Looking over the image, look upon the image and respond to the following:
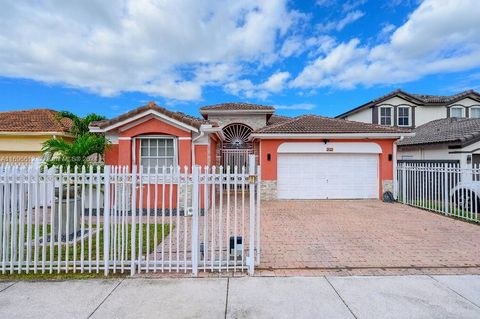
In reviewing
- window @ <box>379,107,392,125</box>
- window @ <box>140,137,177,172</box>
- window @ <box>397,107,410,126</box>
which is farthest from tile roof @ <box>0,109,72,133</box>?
window @ <box>397,107,410,126</box>

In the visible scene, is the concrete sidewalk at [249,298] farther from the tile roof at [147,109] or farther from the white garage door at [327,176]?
the white garage door at [327,176]

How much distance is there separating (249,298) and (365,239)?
449cm

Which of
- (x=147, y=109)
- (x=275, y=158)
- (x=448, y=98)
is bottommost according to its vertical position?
(x=275, y=158)

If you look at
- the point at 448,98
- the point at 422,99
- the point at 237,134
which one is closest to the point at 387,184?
the point at 237,134

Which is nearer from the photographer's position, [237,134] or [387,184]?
[387,184]

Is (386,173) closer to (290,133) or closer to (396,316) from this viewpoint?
(290,133)

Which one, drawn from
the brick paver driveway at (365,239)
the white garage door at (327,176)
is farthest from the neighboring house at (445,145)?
the brick paver driveway at (365,239)

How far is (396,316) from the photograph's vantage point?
12.5ft

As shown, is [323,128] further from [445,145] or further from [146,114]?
[146,114]

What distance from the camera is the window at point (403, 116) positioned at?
75.2 feet

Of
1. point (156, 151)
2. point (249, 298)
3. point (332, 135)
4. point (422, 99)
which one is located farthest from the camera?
point (422, 99)

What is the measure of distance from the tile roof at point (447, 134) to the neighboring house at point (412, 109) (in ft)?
7.18

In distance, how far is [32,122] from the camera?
15531mm

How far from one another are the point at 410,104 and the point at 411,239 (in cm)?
1958
